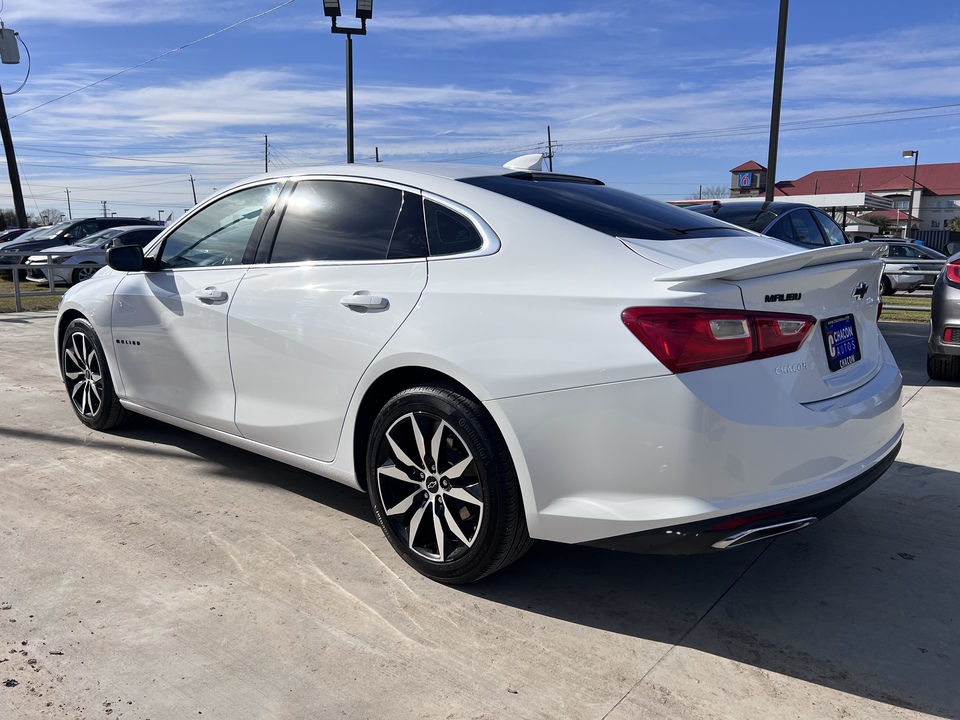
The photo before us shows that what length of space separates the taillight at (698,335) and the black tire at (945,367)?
528cm

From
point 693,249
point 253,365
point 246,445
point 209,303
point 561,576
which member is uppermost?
point 693,249

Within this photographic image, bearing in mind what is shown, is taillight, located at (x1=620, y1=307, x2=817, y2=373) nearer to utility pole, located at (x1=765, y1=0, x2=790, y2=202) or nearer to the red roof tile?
utility pole, located at (x1=765, y1=0, x2=790, y2=202)

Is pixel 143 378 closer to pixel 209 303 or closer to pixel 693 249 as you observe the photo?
pixel 209 303

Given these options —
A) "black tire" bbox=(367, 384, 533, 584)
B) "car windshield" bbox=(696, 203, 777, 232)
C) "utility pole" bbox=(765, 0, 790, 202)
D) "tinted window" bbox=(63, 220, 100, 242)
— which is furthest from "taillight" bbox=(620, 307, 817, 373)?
"tinted window" bbox=(63, 220, 100, 242)

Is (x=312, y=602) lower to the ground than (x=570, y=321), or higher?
lower

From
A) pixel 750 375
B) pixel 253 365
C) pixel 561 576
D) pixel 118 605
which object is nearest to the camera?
pixel 750 375

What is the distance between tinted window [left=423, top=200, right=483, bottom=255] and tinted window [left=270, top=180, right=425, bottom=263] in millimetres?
49

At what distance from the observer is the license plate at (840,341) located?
2764 millimetres

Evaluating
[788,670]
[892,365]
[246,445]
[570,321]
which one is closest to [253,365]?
[246,445]

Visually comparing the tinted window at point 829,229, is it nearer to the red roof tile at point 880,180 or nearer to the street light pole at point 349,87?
the street light pole at point 349,87

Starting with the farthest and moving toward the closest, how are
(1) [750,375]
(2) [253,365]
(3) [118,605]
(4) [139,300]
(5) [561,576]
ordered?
(4) [139,300] < (2) [253,365] < (5) [561,576] < (3) [118,605] < (1) [750,375]

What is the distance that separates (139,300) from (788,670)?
368 cm

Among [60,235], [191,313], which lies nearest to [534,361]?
[191,313]

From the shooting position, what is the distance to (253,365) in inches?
144
